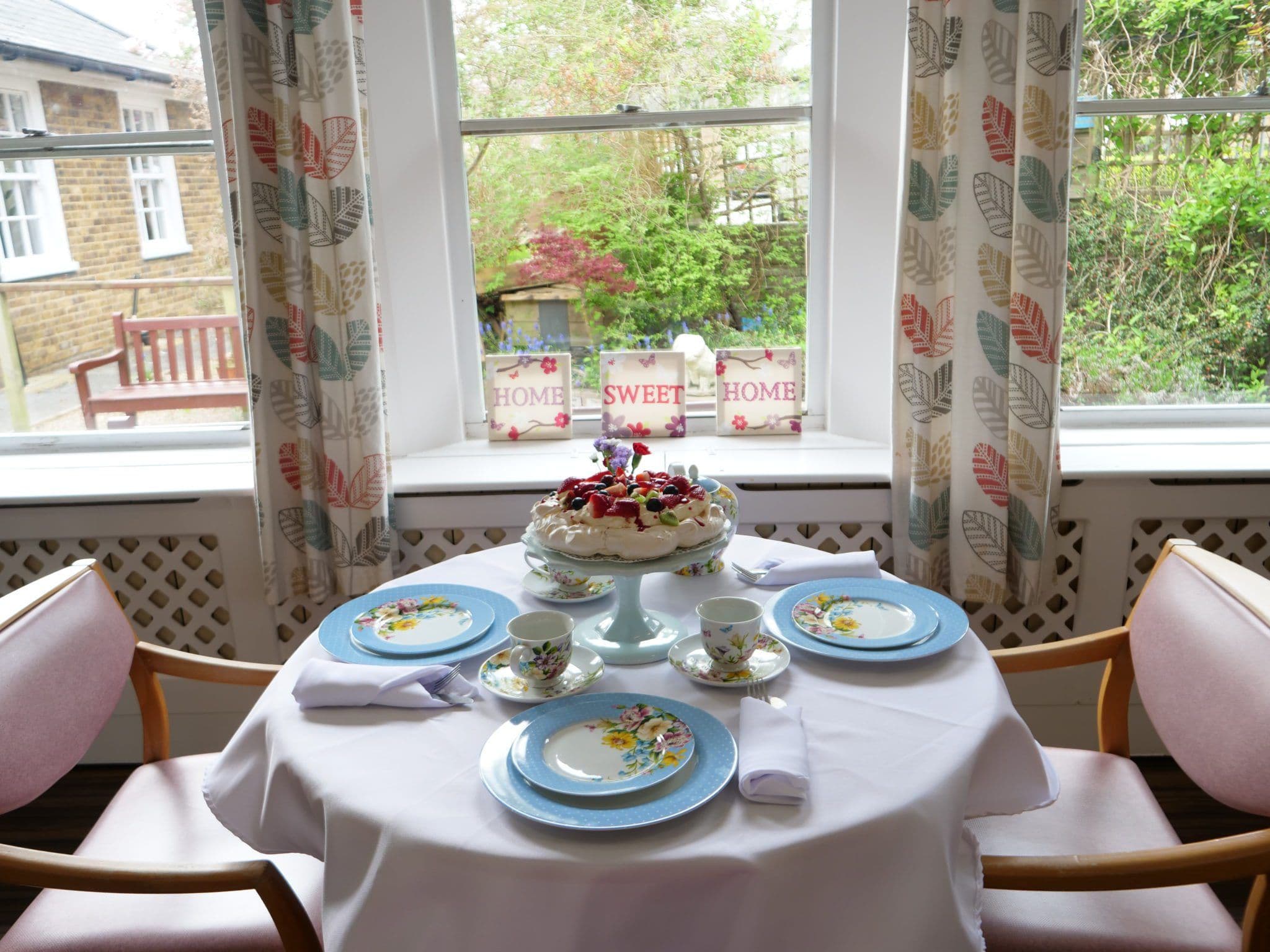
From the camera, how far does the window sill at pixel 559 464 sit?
211 centimetres

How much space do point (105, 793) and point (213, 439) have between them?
89 centimetres

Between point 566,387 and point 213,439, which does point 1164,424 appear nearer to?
point 566,387

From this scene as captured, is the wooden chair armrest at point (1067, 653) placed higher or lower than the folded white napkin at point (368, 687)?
lower

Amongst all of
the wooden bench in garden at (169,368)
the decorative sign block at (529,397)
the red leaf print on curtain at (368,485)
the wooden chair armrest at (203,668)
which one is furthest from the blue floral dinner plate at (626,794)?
the wooden bench in garden at (169,368)

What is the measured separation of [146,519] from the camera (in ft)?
7.07

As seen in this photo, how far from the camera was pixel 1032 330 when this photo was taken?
6.32 ft

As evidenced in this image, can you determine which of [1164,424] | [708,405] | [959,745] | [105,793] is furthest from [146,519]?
[1164,424]

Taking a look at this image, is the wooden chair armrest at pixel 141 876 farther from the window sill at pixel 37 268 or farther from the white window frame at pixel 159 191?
the window sill at pixel 37 268

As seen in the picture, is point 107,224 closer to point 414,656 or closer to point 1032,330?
point 414,656

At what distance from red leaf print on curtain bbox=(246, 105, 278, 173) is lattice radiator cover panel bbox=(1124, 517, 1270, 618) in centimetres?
200

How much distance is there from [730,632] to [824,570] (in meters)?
0.38

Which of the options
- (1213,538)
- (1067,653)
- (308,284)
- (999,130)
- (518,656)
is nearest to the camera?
(518,656)

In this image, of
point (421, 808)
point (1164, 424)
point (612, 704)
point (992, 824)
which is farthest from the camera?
point (1164, 424)

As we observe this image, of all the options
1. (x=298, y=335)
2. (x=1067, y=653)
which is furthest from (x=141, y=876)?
(x=1067, y=653)
